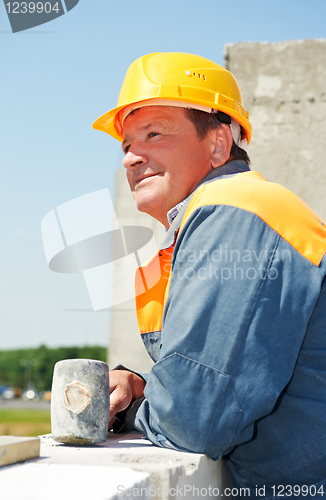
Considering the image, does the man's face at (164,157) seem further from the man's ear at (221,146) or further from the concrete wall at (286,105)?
the concrete wall at (286,105)

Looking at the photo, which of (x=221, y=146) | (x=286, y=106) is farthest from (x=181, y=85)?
(x=286, y=106)

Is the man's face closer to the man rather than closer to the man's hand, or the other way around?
the man

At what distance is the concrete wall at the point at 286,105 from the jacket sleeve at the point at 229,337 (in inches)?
130

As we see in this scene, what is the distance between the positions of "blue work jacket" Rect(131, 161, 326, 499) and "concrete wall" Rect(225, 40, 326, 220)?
3196 mm

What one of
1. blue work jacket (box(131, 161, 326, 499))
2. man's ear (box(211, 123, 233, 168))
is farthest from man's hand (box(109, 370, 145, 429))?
man's ear (box(211, 123, 233, 168))

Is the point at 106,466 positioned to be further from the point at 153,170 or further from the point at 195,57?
the point at 195,57

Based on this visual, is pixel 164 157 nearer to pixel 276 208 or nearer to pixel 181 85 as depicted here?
pixel 181 85

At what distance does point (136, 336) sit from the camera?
5062mm

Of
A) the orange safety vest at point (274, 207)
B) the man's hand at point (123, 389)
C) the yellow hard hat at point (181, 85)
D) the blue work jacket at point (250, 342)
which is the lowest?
the man's hand at point (123, 389)

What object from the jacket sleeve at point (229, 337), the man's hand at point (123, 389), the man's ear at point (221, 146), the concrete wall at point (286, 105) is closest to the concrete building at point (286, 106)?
the concrete wall at point (286, 105)

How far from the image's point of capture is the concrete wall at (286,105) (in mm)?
4480

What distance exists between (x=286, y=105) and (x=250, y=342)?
12.5ft

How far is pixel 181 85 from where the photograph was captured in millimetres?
1976

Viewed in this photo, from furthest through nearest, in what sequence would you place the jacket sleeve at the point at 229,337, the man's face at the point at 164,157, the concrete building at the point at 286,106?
1. the concrete building at the point at 286,106
2. the man's face at the point at 164,157
3. the jacket sleeve at the point at 229,337
